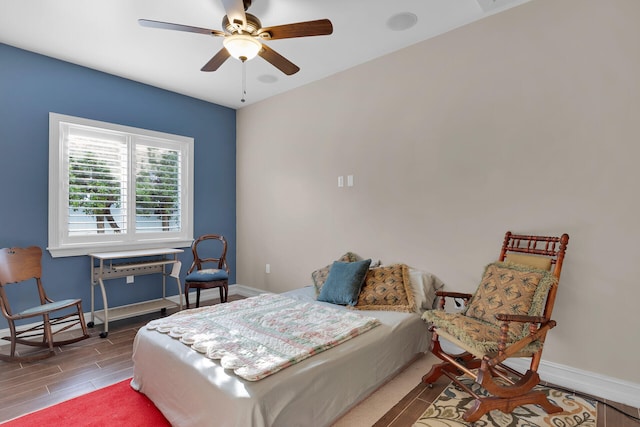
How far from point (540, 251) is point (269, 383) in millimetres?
2095

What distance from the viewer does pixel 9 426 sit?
1.95 metres

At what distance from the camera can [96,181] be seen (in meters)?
3.79

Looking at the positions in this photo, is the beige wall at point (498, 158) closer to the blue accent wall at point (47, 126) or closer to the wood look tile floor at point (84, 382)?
the wood look tile floor at point (84, 382)

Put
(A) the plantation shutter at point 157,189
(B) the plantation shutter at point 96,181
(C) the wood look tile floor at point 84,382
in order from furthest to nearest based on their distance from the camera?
(A) the plantation shutter at point 157,189 → (B) the plantation shutter at point 96,181 → (C) the wood look tile floor at point 84,382

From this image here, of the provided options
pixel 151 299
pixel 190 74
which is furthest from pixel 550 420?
pixel 190 74

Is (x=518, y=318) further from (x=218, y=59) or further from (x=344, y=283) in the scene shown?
(x=218, y=59)

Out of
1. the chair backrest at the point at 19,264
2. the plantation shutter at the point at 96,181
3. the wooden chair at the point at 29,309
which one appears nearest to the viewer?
the wooden chair at the point at 29,309

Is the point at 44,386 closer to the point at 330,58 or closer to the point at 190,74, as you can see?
the point at 190,74

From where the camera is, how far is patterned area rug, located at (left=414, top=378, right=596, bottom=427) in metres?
1.95

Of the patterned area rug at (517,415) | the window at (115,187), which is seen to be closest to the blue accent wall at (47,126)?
the window at (115,187)

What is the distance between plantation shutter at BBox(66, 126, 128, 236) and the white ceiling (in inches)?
32.7

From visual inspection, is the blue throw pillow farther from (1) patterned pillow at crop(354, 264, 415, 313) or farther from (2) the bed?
(2) the bed

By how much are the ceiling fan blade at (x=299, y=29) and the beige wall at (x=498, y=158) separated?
140cm

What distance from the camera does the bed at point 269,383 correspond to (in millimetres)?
1561
